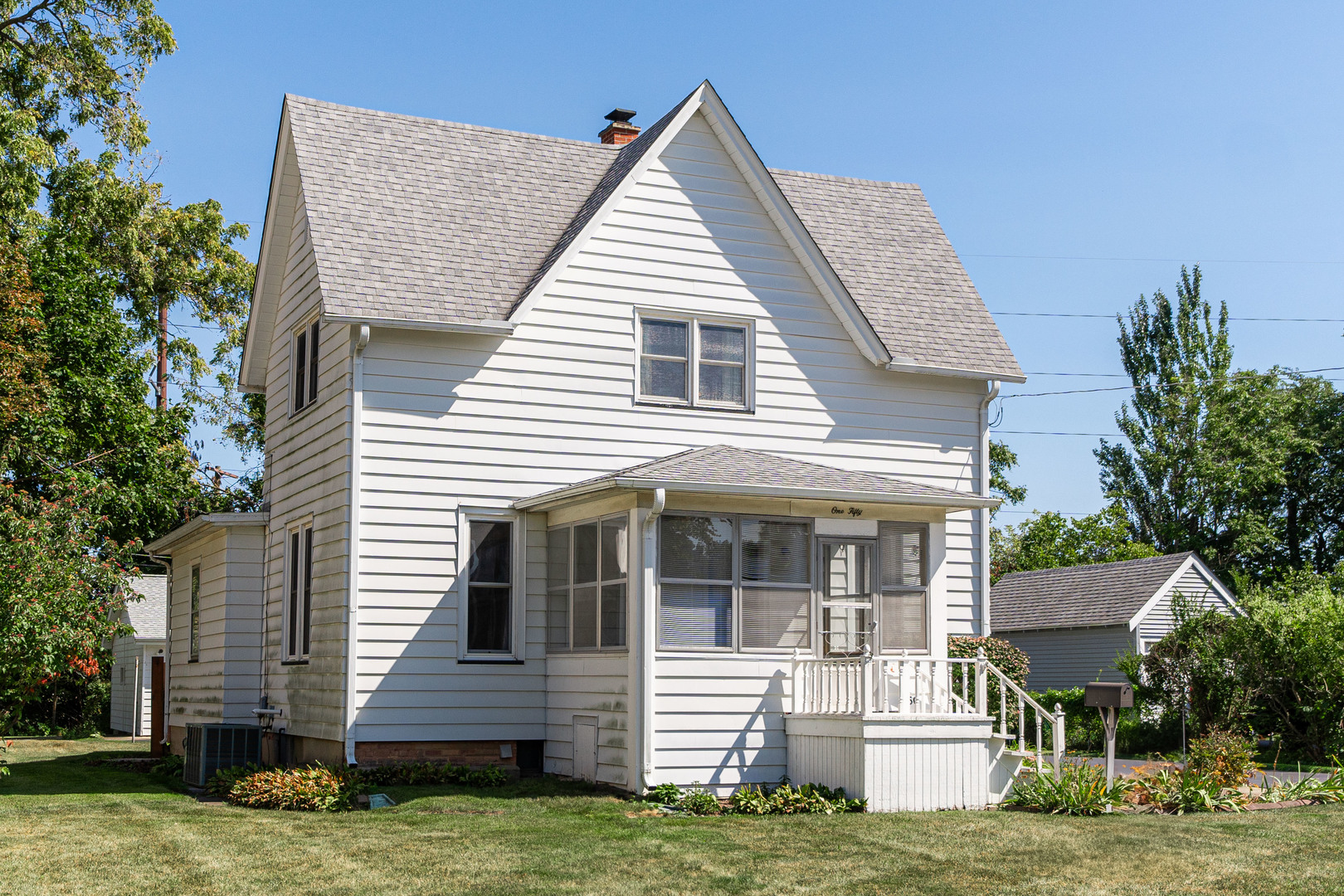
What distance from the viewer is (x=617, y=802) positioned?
14.6 m

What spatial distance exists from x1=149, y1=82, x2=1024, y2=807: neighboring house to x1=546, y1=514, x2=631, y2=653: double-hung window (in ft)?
0.15

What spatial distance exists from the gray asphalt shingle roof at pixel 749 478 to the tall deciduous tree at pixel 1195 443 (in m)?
39.2

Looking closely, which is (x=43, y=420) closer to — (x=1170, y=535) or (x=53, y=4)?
(x=53, y=4)

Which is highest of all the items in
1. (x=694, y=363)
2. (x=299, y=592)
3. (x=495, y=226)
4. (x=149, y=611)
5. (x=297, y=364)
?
(x=495, y=226)

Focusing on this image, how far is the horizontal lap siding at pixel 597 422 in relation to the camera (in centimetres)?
1655

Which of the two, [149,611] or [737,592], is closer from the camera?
[737,592]

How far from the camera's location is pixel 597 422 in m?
17.9

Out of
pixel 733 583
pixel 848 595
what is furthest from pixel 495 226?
pixel 848 595

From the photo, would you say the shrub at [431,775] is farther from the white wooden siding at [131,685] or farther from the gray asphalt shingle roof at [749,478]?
the white wooden siding at [131,685]

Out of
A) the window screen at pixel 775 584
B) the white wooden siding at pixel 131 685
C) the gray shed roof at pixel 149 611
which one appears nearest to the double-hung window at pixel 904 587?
the window screen at pixel 775 584

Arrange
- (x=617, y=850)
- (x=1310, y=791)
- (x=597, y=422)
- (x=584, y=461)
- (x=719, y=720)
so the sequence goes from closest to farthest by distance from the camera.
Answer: (x=617, y=850) < (x=719, y=720) < (x=1310, y=791) < (x=584, y=461) < (x=597, y=422)

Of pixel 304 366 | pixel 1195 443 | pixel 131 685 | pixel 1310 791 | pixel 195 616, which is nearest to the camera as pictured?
pixel 1310 791

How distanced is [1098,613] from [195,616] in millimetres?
25372

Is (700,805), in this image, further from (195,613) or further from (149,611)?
(149,611)
